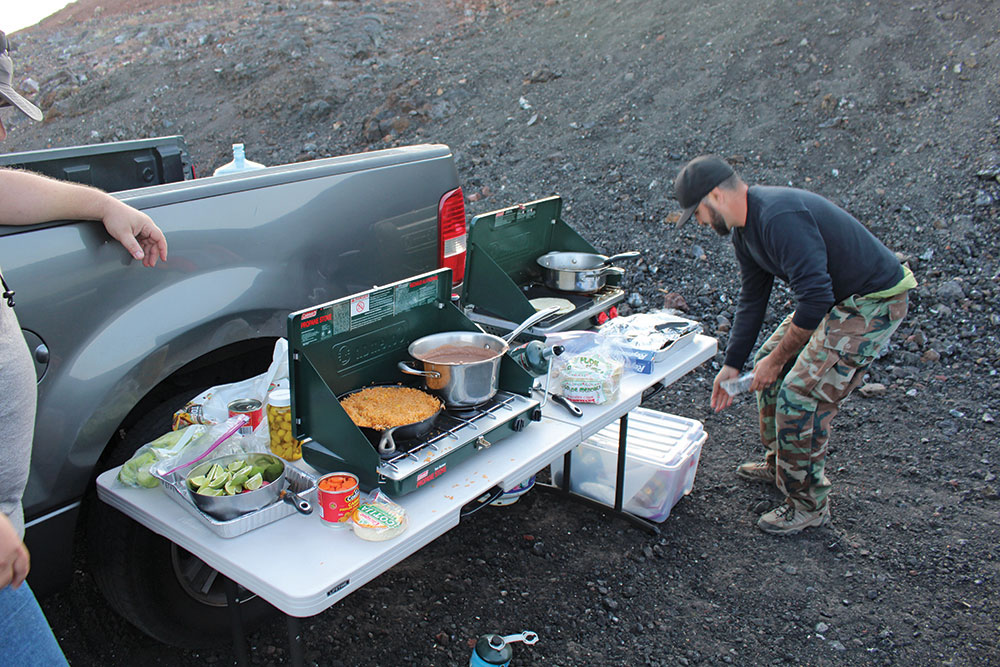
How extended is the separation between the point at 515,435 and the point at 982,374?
3967 millimetres

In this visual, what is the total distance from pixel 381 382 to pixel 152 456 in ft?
2.35

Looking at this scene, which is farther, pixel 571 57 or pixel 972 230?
pixel 571 57

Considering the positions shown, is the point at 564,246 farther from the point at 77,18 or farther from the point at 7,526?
the point at 77,18

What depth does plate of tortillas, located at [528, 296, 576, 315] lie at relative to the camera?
10.5 feet

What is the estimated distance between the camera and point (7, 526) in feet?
4.12

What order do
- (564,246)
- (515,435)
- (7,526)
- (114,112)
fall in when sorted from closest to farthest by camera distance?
(7,526) → (515,435) → (564,246) → (114,112)

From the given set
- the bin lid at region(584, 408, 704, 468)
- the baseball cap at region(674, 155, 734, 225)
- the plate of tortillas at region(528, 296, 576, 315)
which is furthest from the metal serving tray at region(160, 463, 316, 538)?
the baseball cap at region(674, 155, 734, 225)

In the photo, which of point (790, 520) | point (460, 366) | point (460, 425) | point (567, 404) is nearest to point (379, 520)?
point (460, 425)

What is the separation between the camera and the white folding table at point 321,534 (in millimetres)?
1704

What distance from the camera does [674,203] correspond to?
278 inches

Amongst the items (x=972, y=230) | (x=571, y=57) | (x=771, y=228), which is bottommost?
(x=972, y=230)

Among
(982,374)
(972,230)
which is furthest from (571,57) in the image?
(982,374)

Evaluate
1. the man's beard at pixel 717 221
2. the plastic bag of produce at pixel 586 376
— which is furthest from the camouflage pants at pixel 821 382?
the plastic bag of produce at pixel 586 376

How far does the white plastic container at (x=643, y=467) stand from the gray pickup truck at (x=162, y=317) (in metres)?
1.38
